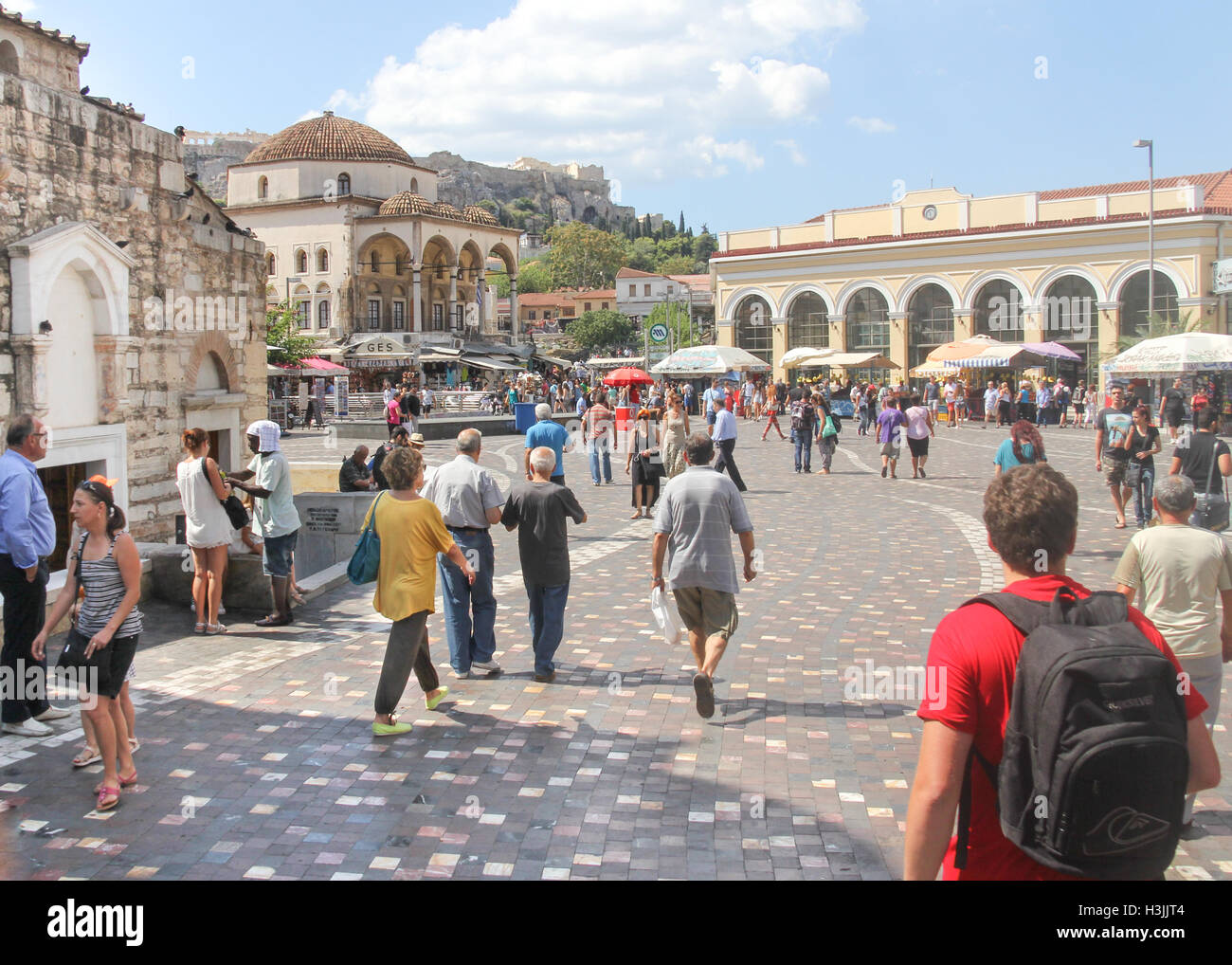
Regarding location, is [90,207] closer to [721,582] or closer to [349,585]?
[349,585]

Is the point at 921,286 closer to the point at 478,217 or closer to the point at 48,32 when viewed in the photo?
the point at 478,217

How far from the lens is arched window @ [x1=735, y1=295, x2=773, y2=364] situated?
54469 millimetres

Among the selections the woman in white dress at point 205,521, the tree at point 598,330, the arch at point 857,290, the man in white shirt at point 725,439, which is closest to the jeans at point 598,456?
the man in white shirt at point 725,439

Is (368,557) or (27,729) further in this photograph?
(368,557)

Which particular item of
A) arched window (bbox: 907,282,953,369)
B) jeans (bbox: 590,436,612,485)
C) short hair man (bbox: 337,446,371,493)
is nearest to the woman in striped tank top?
short hair man (bbox: 337,446,371,493)

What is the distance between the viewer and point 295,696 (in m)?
7.12

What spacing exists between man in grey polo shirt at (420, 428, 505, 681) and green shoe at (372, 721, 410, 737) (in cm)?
119

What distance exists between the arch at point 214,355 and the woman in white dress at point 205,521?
18.3ft

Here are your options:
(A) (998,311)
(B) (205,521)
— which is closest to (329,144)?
(A) (998,311)

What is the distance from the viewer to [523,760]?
5.91 metres

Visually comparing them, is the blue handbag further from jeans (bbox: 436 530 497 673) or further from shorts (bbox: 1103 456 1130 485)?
shorts (bbox: 1103 456 1130 485)

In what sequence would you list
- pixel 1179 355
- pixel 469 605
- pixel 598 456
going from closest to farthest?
1. pixel 469 605
2. pixel 598 456
3. pixel 1179 355

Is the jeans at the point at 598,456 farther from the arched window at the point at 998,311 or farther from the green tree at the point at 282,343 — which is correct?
the arched window at the point at 998,311

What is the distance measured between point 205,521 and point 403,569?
3.06 m
